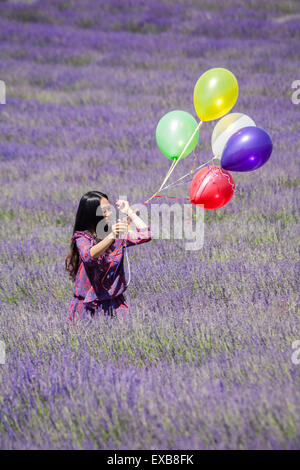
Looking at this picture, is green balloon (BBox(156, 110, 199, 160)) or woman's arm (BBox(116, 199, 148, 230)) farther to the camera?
green balloon (BBox(156, 110, 199, 160))

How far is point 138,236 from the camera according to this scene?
10.4ft

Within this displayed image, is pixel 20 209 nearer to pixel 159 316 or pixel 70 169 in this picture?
pixel 70 169

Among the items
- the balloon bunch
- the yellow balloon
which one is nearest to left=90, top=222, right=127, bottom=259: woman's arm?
the balloon bunch

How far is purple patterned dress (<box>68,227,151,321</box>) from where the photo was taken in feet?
10.5

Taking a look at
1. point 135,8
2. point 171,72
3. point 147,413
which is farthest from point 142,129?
point 135,8

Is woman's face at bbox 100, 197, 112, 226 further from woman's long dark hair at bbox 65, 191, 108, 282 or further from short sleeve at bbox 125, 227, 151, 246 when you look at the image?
short sleeve at bbox 125, 227, 151, 246

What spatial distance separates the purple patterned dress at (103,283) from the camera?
3193mm

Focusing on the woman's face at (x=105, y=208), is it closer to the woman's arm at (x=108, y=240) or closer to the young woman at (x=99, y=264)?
the young woman at (x=99, y=264)

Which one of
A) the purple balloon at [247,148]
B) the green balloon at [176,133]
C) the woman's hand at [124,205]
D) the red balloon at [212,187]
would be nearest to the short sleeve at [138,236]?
the woman's hand at [124,205]

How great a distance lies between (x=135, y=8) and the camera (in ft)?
56.0

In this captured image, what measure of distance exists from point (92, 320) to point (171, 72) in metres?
9.24

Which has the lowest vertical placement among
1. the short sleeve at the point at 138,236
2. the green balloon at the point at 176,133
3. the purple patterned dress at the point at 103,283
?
the purple patterned dress at the point at 103,283

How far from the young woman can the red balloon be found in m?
0.51

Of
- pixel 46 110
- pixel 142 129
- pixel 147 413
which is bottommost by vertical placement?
pixel 147 413
